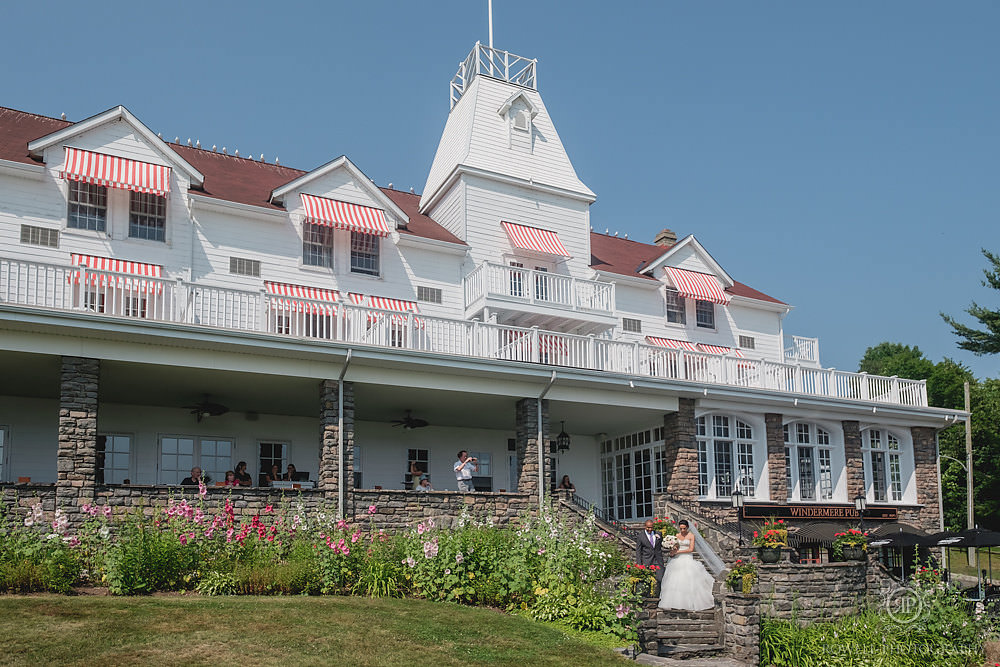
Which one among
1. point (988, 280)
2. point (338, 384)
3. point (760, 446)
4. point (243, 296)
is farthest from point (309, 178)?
point (988, 280)

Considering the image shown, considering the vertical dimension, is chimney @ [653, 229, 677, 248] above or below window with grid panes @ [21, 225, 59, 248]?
above

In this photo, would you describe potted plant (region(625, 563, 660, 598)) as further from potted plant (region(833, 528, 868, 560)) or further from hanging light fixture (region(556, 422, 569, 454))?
hanging light fixture (region(556, 422, 569, 454))

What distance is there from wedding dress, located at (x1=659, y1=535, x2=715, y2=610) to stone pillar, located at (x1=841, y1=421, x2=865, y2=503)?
11.0 meters

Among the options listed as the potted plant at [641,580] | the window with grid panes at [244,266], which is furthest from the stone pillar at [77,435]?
the potted plant at [641,580]

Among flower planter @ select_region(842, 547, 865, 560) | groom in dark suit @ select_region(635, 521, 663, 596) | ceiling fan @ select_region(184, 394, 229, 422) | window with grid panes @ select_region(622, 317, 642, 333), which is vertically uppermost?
window with grid panes @ select_region(622, 317, 642, 333)

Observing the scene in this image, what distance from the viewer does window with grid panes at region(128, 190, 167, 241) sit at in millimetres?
21547

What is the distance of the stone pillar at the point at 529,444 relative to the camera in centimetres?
2095

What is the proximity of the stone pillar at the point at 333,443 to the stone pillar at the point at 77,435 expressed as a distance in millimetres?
4202

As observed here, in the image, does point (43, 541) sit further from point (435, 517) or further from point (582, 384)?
point (582, 384)

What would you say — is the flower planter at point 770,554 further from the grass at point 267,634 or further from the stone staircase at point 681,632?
the grass at point 267,634

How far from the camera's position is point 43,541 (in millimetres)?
14555

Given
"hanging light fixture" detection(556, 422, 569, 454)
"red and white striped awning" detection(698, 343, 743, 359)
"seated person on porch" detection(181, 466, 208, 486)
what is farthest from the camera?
"red and white striped awning" detection(698, 343, 743, 359)

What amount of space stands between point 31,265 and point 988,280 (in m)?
34.8

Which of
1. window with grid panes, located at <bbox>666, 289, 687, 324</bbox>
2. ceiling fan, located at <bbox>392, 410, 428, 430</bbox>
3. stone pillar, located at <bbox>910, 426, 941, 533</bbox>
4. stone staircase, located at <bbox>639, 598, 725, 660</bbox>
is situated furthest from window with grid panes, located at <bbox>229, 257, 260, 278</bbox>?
stone pillar, located at <bbox>910, 426, 941, 533</bbox>
